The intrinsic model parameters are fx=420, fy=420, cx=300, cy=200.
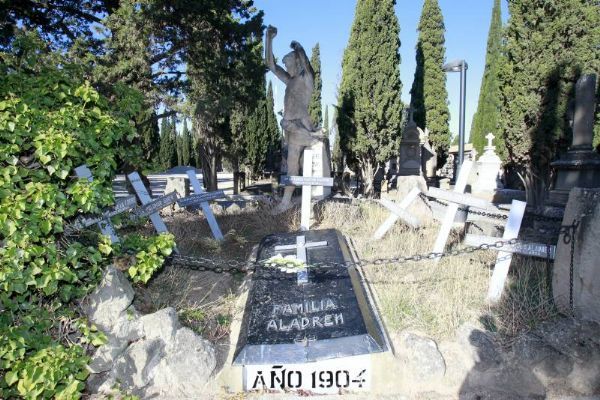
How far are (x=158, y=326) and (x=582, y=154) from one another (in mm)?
8550

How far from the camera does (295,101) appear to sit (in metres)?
7.45

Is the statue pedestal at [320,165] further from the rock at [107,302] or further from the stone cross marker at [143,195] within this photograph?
the rock at [107,302]

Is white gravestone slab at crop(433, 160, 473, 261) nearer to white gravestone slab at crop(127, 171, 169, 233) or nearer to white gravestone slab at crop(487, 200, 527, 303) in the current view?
white gravestone slab at crop(487, 200, 527, 303)

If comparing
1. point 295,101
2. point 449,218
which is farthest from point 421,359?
point 295,101

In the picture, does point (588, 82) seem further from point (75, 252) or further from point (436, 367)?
point (75, 252)

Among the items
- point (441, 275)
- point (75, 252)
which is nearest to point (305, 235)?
point (441, 275)

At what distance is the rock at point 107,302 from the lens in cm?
331

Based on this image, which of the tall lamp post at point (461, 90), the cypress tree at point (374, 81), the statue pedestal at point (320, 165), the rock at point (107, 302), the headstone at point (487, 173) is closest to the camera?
the rock at point (107, 302)

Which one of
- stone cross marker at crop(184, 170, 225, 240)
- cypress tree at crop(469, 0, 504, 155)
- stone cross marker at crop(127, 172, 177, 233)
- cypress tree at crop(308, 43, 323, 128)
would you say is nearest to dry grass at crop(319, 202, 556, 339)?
stone cross marker at crop(184, 170, 225, 240)

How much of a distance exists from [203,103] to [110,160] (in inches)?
306

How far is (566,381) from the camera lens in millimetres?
3332

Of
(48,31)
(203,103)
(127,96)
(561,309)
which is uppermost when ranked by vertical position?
(48,31)

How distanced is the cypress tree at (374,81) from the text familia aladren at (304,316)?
11179mm

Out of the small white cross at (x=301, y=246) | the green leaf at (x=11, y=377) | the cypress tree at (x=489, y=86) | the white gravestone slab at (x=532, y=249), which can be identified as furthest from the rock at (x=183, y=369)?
the cypress tree at (x=489, y=86)
